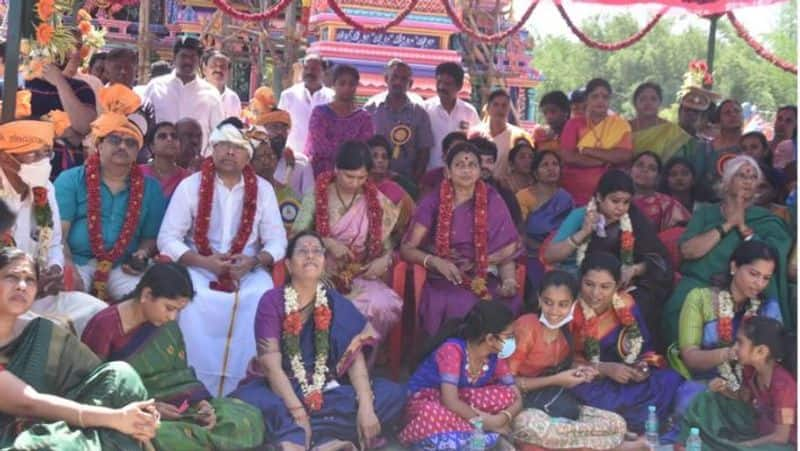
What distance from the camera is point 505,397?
4605 mm

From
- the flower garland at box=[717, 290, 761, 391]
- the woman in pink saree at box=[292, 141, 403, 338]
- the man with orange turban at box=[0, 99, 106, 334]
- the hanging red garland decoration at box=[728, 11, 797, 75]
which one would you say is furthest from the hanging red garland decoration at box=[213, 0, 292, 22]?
the hanging red garland decoration at box=[728, 11, 797, 75]

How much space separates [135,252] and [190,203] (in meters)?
0.36

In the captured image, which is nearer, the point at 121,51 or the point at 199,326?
the point at 199,326

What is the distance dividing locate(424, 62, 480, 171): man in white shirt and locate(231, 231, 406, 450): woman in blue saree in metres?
2.97

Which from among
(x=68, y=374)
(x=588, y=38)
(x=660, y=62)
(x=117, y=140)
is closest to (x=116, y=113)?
(x=117, y=140)

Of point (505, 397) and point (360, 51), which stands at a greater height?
point (360, 51)

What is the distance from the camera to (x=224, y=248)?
5316mm

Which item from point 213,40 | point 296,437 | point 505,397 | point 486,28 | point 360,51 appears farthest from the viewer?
point 213,40

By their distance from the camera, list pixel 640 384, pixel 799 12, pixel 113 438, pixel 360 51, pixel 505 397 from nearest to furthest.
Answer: pixel 799 12 < pixel 113 438 < pixel 505 397 < pixel 640 384 < pixel 360 51

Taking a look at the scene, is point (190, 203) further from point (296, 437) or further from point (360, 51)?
point (360, 51)

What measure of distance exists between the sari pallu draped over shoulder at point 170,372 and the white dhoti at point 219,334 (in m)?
0.73

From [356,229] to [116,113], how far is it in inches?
52.2

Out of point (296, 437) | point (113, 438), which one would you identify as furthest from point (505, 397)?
point (113, 438)

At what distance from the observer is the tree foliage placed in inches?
1598
